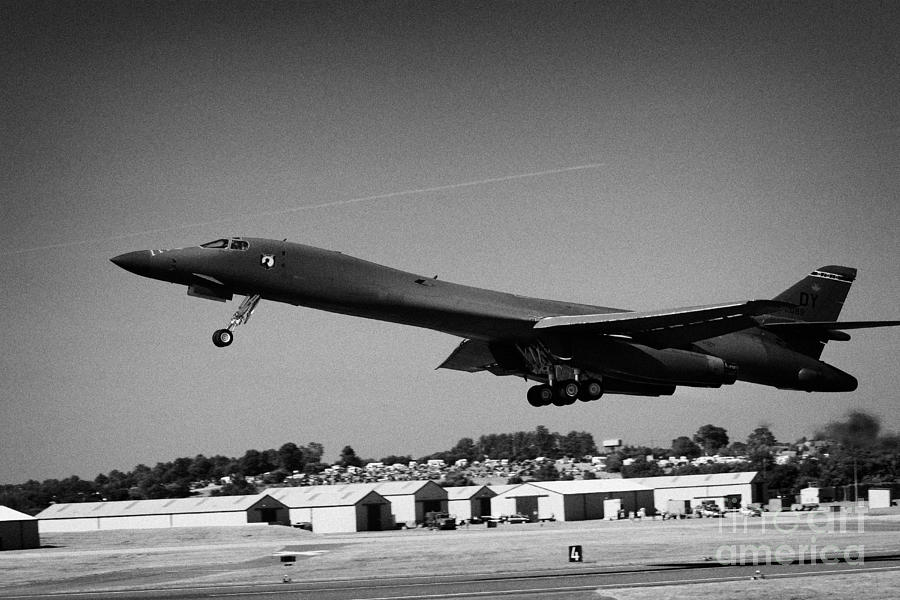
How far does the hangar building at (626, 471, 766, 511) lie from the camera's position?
8548 centimetres

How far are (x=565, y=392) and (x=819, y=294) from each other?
11.0 meters

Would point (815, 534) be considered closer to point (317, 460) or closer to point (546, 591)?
point (546, 591)

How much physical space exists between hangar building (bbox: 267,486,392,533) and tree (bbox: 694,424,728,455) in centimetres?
7135

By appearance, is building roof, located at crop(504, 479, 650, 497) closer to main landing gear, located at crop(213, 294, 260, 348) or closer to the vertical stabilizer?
the vertical stabilizer

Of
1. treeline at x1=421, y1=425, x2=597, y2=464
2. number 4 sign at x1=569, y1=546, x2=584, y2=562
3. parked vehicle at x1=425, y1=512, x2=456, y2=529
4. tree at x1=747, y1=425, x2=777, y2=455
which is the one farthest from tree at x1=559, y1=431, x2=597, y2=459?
number 4 sign at x1=569, y1=546, x2=584, y2=562

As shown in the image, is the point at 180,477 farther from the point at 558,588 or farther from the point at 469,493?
the point at 558,588

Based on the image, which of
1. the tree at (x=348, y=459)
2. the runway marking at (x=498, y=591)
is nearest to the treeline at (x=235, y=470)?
the tree at (x=348, y=459)

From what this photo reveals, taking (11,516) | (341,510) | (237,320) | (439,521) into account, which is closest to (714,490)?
(439,521)

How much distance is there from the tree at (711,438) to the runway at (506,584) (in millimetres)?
98582

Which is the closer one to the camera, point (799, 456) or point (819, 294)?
point (819, 294)

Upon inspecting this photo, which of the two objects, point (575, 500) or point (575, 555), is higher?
point (575, 555)

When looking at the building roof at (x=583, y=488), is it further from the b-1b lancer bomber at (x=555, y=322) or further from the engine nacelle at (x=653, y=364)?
the engine nacelle at (x=653, y=364)

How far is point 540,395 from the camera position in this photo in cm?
3497

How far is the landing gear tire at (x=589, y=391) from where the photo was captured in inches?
1375
